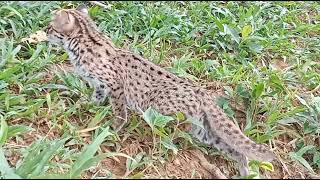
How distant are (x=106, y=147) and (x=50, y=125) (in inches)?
21.2

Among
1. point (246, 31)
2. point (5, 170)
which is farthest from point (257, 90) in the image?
point (5, 170)

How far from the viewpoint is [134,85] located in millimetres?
5883

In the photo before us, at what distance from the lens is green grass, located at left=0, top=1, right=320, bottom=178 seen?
5.11 metres

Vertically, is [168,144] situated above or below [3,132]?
below

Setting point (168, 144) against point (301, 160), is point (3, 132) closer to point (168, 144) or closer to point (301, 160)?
point (168, 144)

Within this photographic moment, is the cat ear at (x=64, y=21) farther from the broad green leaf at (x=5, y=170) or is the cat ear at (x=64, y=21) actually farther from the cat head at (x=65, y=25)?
the broad green leaf at (x=5, y=170)

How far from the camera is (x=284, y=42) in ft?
25.1

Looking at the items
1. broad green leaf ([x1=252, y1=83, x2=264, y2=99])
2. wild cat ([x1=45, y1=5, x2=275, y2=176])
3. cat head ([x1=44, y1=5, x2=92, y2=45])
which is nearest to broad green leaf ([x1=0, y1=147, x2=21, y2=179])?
wild cat ([x1=45, y1=5, x2=275, y2=176])

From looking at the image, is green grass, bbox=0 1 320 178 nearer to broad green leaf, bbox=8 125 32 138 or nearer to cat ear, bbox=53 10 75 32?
broad green leaf, bbox=8 125 32 138

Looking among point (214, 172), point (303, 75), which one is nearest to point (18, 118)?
point (214, 172)

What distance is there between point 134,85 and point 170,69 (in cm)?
93

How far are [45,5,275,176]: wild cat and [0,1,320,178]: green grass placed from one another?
14 centimetres

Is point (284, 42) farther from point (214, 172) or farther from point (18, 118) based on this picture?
point (18, 118)

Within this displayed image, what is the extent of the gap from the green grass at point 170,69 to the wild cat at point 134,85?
14 centimetres
